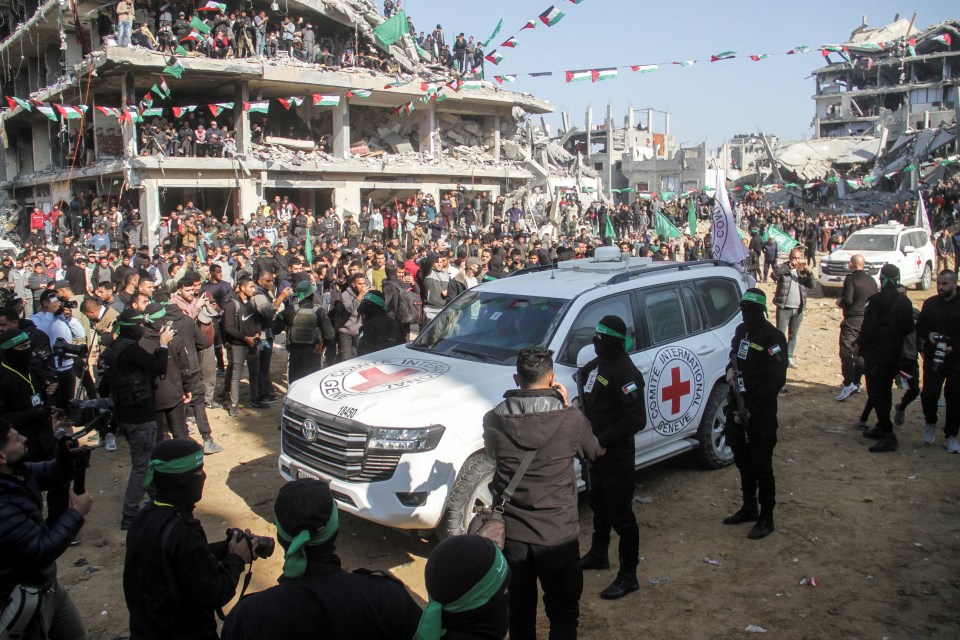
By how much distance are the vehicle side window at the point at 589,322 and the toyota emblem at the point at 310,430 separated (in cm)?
191

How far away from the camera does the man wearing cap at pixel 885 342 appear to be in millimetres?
7227

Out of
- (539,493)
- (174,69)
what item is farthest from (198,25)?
(539,493)

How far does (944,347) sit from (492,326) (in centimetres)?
447

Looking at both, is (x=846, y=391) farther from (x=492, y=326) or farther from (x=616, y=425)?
(x=616, y=425)

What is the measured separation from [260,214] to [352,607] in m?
21.5

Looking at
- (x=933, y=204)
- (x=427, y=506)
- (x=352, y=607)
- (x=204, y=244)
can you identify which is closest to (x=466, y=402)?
(x=427, y=506)

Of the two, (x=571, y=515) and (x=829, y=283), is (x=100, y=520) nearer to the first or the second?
(x=571, y=515)

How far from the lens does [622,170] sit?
58.7 metres

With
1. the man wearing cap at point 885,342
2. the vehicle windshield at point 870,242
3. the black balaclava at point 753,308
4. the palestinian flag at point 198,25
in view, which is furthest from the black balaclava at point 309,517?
the palestinian flag at point 198,25

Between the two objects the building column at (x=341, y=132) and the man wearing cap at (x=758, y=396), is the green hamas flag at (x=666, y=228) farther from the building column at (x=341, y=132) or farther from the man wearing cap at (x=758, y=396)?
the building column at (x=341, y=132)

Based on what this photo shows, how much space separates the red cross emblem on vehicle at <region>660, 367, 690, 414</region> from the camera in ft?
19.9

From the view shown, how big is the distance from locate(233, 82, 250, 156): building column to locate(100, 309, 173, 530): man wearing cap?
21.1 metres

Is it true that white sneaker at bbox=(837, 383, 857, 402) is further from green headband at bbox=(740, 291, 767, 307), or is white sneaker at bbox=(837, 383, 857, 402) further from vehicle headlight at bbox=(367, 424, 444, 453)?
vehicle headlight at bbox=(367, 424, 444, 453)

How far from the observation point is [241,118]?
2545 cm
